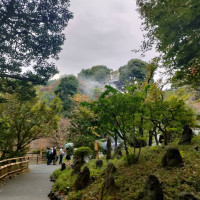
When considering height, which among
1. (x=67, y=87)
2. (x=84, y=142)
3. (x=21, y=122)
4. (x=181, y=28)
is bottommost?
(x=84, y=142)

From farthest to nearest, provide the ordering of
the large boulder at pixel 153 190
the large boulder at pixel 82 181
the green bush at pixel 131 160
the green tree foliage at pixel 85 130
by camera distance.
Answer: the green tree foliage at pixel 85 130
the green bush at pixel 131 160
the large boulder at pixel 82 181
the large boulder at pixel 153 190

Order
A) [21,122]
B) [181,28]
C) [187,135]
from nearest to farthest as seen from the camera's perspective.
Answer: [181,28]
[187,135]
[21,122]

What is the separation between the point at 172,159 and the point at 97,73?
41.1 meters

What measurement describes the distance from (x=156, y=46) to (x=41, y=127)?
1091 centimetres

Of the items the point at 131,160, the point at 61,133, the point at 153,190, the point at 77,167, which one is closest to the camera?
the point at 153,190

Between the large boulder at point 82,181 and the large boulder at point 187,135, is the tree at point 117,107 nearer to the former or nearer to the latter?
the large boulder at point 82,181

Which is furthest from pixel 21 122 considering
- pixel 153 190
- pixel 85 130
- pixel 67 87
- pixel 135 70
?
pixel 135 70

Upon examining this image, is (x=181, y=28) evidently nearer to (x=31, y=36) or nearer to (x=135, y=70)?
(x=31, y=36)

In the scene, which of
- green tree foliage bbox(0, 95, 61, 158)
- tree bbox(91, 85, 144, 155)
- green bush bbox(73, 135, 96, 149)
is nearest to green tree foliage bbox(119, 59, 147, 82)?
green bush bbox(73, 135, 96, 149)

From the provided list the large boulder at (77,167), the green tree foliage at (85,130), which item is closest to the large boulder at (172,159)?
the large boulder at (77,167)

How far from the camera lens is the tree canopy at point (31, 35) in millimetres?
7453

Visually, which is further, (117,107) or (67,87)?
(67,87)

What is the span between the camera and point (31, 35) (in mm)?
8273

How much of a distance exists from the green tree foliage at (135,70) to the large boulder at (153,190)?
31626 mm
